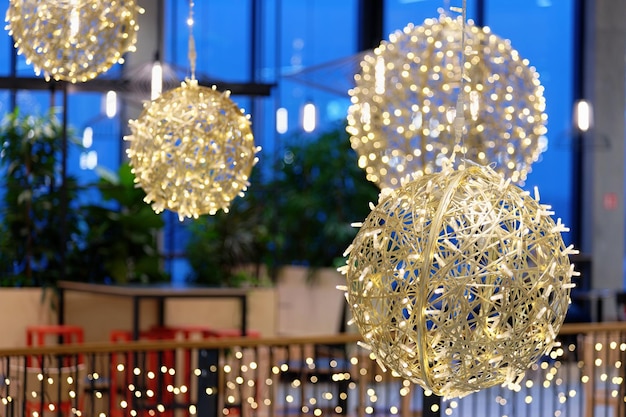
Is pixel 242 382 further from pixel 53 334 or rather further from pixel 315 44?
pixel 315 44

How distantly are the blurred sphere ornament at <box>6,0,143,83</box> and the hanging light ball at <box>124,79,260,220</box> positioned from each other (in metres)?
0.27

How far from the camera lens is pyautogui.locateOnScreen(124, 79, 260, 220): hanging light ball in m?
4.43

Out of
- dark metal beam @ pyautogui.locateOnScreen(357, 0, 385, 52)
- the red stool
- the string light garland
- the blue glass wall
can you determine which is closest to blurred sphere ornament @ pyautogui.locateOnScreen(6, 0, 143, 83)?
the string light garland

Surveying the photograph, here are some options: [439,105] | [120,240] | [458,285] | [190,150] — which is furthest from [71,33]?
[120,240]

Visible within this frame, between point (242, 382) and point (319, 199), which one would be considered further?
point (319, 199)

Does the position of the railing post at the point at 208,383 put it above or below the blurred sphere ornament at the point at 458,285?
below

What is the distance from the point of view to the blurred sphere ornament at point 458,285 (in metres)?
2.99

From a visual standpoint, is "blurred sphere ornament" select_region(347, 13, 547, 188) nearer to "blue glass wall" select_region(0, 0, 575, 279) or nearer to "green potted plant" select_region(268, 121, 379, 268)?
"green potted plant" select_region(268, 121, 379, 268)

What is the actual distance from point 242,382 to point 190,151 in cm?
152

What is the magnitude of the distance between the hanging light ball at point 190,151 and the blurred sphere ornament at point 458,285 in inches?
55.7

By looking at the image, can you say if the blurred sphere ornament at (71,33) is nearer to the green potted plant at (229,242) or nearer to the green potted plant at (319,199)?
the green potted plant at (229,242)

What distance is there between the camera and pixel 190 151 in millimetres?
4496

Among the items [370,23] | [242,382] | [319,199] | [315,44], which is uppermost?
[370,23]

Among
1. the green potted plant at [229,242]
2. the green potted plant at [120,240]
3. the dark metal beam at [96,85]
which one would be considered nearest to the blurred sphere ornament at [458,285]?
the dark metal beam at [96,85]
